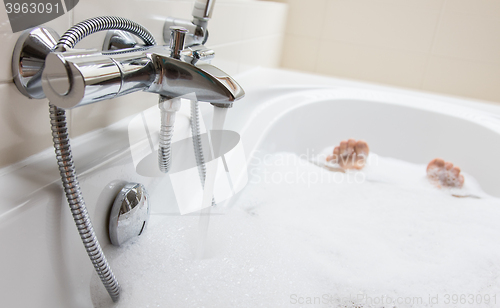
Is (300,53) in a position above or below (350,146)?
above

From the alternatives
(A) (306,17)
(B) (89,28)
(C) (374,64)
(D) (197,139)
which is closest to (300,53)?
(A) (306,17)

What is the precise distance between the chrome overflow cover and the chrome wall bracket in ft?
0.57

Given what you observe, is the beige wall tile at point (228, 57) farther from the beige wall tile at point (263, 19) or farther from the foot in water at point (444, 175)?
the foot in water at point (444, 175)

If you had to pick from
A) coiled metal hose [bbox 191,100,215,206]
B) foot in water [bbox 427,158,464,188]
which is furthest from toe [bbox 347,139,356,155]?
coiled metal hose [bbox 191,100,215,206]

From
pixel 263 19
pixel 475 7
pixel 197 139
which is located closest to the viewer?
pixel 197 139

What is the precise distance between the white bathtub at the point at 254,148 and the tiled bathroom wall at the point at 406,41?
0.61 metres

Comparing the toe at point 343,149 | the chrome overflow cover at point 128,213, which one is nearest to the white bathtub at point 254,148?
the chrome overflow cover at point 128,213

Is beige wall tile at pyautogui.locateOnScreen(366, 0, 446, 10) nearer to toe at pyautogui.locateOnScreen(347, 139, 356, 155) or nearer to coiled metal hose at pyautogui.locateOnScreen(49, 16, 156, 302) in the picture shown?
toe at pyautogui.locateOnScreen(347, 139, 356, 155)

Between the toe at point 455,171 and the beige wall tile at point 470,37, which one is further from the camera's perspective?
the beige wall tile at point 470,37

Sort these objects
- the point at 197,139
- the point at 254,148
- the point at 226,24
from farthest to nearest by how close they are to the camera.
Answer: the point at 226,24 < the point at 254,148 < the point at 197,139

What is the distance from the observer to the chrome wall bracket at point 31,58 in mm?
445

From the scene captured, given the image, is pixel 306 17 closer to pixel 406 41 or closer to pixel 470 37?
pixel 406 41

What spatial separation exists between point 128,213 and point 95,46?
0.81 ft

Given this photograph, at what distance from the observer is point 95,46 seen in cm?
58
